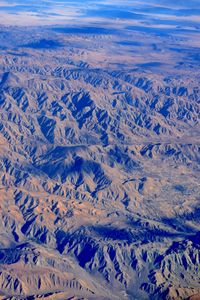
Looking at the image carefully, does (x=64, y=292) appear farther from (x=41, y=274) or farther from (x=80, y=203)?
(x=80, y=203)

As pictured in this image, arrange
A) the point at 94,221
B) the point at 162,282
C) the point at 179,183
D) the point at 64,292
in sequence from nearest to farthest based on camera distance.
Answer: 1. the point at 64,292
2. the point at 162,282
3. the point at 94,221
4. the point at 179,183

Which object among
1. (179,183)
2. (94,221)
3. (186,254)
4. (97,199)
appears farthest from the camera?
(179,183)

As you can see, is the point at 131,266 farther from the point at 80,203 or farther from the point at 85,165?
the point at 85,165

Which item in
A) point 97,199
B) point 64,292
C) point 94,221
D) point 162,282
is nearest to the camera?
point 64,292

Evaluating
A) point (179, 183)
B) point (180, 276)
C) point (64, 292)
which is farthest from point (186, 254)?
point (179, 183)

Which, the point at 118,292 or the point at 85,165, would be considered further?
the point at 85,165

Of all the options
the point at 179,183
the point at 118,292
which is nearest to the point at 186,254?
the point at 118,292

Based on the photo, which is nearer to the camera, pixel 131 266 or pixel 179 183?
pixel 131 266

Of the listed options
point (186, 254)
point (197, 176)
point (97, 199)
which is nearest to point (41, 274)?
point (186, 254)

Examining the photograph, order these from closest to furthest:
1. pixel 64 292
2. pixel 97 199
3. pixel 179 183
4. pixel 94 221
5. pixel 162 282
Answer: pixel 64 292 → pixel 162 282 → pixel 94 221 → pixel 97 199 → pixel 179 183
